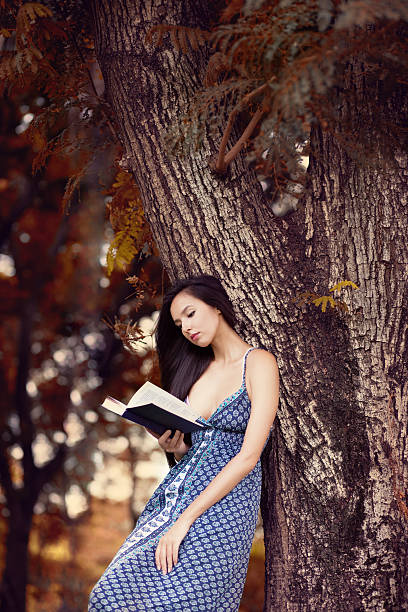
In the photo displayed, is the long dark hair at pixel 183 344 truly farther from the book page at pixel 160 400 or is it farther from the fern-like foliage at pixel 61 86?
the fern-like foliage at pixel 61 86

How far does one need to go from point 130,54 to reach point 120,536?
566 inches

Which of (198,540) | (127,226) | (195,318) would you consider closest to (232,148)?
(195,318)

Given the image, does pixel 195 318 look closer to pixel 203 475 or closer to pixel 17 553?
pixel 203 475

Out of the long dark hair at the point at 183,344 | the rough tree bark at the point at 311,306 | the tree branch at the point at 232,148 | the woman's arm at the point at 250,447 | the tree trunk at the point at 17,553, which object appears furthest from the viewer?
the tree trunk at the point at 17,553

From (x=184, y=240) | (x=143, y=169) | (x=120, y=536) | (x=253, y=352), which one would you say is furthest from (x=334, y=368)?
(x=120, y=536)

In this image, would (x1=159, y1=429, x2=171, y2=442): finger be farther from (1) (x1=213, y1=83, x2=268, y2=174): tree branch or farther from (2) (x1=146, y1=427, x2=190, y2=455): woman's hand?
(1) (x1=213, y1=83, x2=268, y2=174): tree branch

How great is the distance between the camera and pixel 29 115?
818 cm

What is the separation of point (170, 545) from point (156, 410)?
1.88 ft

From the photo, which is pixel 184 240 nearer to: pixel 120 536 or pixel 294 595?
pixel 294 595

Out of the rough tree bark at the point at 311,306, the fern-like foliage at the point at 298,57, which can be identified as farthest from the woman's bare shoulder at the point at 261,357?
the fern-like foliage at the point at 298,57

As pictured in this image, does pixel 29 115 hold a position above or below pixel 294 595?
above

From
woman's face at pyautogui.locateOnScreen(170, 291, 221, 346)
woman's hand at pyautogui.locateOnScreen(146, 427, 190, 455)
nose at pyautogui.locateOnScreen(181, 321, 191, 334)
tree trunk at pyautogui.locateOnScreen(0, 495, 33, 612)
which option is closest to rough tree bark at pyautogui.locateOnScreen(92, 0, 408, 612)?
woman's face at pyautogui.locateOnScreen(170, 291, 221, 346)

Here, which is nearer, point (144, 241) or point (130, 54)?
point (130, 54)

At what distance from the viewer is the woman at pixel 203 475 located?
111 inches
